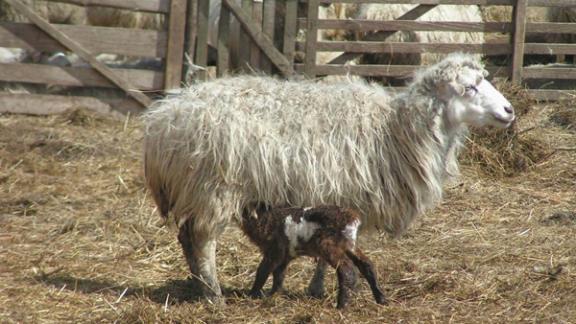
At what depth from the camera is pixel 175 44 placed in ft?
33.5

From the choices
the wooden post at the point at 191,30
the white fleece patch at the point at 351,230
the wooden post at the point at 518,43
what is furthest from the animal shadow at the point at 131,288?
the wooden post at the point at 518,43

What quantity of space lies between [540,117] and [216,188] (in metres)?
5.53

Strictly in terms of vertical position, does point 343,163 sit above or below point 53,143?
above

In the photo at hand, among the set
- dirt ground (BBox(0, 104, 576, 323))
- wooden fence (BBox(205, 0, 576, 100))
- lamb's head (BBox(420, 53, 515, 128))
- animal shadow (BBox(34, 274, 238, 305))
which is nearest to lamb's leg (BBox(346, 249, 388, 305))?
dirt ground (BBox(0, 104, 576, 323))

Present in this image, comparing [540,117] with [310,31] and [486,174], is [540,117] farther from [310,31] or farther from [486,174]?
[310,31]

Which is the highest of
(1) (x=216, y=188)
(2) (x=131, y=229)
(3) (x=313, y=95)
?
(3) (x=313, y=95)

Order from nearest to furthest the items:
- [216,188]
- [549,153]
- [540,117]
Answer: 1. [216,188]
2. [549,153]
3. [540,117]

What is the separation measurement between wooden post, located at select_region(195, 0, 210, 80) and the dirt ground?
48.2 inches

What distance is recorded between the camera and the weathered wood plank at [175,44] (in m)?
10.1

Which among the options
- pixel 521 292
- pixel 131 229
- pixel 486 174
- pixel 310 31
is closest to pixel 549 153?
pixel 486 174

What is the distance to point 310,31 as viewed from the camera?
33.9ft

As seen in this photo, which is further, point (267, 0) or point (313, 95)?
point (267, 0)

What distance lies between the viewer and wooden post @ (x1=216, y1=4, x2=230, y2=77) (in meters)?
10.3

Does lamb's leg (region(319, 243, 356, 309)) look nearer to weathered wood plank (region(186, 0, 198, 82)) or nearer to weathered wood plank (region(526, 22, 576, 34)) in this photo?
weathered wood plank (region(186, 0, 198, 82))
